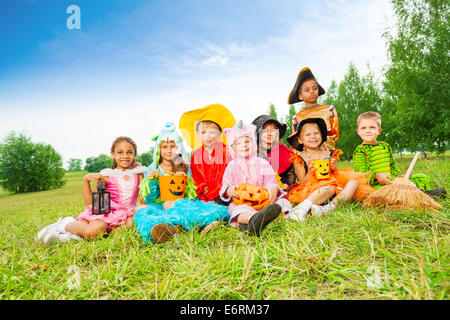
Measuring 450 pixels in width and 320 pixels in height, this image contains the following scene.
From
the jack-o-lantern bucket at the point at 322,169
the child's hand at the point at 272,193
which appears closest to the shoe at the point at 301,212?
the child's hand at the point at 272,193

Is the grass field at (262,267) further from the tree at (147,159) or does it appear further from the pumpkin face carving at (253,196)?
the tree at (147,159)

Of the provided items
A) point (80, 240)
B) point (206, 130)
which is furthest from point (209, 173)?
point (80, 240)

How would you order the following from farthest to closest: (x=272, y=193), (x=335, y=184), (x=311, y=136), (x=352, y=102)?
(x=352, y=102), (x=311, y=136), (x=335, y=184), (x=272, y=193)

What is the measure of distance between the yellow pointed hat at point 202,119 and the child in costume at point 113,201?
3.76 feet

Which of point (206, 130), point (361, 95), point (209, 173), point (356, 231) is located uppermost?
point (361, 95)

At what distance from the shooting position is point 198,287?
179cm

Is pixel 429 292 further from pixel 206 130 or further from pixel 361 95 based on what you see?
pixel 361 95

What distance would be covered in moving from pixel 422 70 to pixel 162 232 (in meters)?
13.8

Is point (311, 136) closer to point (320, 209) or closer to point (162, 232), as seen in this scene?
point (320, 209)

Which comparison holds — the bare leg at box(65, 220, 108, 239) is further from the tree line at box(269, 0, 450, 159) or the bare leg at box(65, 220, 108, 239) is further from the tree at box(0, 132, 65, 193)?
the tree at box(0, 132, 65, 193)

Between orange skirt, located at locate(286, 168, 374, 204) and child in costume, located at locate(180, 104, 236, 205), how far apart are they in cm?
130

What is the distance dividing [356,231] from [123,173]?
132 inches

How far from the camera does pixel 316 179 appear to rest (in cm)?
399

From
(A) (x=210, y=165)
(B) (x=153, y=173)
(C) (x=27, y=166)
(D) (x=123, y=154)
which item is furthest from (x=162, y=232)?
(C) (x=27, y=166)
